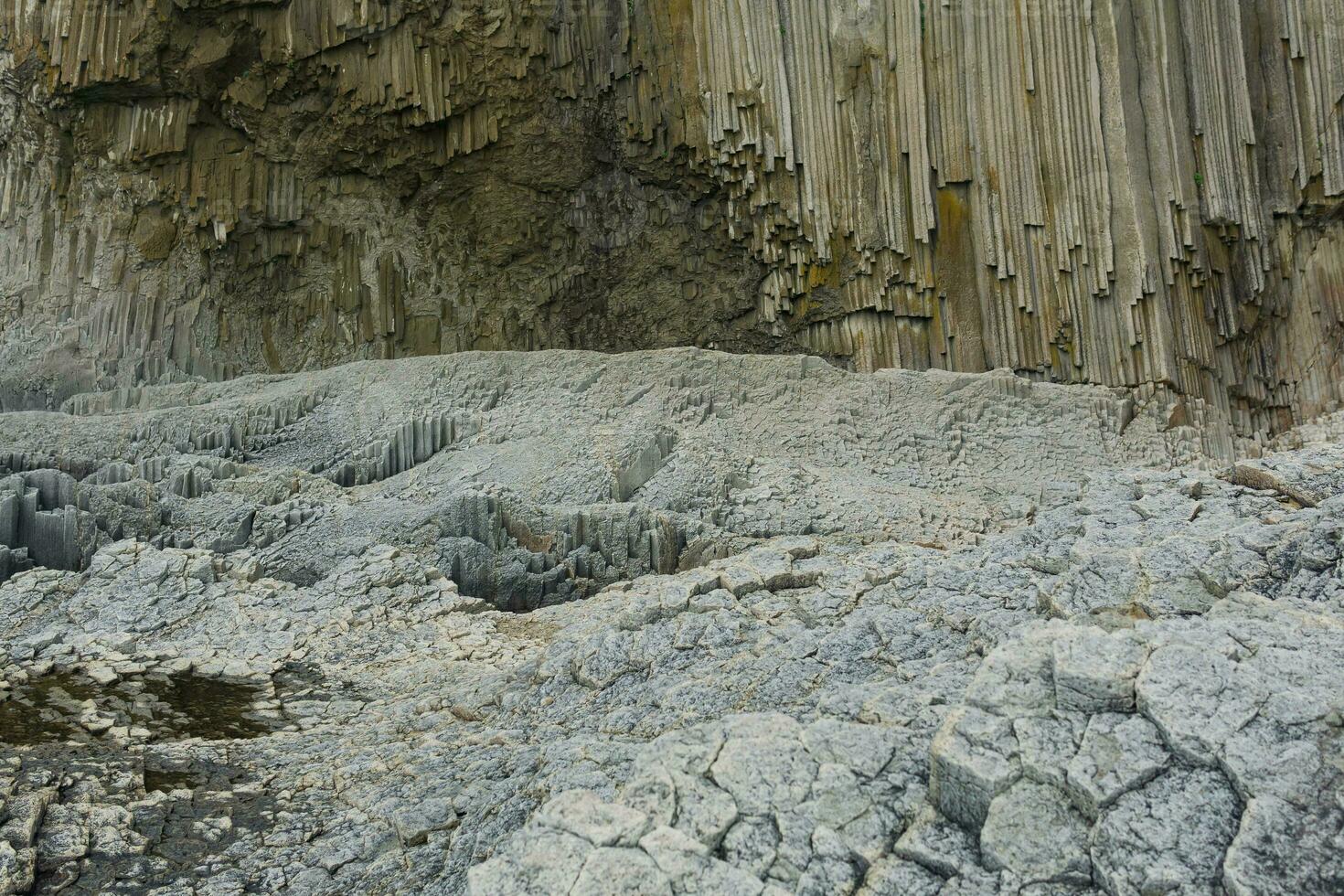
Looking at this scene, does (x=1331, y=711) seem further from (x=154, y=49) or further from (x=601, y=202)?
(x=154, y=49)

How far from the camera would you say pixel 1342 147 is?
13844 millimetres

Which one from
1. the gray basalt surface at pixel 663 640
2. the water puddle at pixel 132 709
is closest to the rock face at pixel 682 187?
the gray basalt surface at pixel 663 640

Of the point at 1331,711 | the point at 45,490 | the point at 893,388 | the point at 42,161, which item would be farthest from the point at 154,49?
the point at 1331,711

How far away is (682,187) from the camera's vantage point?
56.9 ft

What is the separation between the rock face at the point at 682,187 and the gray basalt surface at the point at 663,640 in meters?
2.26

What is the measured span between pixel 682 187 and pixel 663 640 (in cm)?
1192

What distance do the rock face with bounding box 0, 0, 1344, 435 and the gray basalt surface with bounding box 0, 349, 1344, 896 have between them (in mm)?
2259

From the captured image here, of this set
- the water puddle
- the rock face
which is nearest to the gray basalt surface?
the water puddle

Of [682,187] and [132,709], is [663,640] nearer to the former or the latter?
[132,709]

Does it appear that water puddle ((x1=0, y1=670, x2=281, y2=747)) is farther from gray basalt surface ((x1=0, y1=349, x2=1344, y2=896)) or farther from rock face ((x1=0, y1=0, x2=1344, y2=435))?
rock face ((x1=0, y1=0, x2=1344, y2=435))

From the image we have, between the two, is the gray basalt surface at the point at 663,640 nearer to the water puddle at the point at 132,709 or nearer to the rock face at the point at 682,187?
the water puddle at the point at 132,709

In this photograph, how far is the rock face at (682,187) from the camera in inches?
557

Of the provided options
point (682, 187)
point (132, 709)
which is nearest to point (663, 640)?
point (132, 709)

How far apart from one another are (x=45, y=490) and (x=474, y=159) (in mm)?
8917
